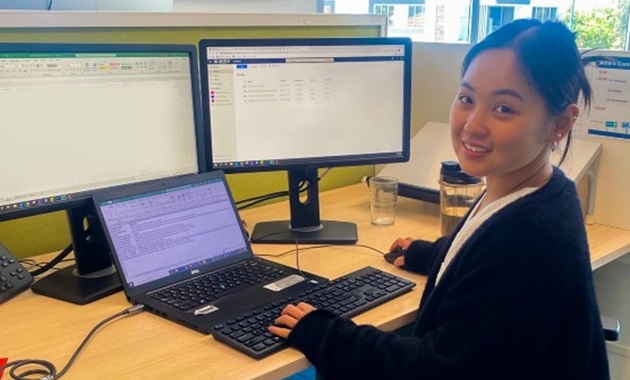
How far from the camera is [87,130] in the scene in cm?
128

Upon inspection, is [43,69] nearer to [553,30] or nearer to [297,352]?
[297,352]

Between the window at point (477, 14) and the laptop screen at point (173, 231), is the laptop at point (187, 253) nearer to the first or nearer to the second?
the laptop screen at point (173, 231)

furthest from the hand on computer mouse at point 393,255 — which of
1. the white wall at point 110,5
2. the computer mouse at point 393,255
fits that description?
the white wall at point 110,5

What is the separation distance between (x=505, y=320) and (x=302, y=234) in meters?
0.71

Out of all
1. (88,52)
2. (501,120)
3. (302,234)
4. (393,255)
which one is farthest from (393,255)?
(88,52)

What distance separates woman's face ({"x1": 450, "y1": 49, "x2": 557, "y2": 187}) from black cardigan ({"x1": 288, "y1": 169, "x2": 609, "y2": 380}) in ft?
0.20

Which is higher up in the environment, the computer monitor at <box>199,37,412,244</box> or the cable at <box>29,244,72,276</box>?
the computer monitor at <box>199,37,412,244</box>

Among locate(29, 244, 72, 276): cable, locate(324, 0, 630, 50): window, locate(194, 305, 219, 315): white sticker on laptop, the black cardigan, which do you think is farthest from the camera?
locate(324, 0, 630, 50): window

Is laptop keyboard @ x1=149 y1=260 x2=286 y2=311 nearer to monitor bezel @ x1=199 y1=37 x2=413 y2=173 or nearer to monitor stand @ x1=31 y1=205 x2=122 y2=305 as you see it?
monitor stand @ x1=31 y1=205 x2=122 y2=305

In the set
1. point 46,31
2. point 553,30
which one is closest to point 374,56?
point 553,30

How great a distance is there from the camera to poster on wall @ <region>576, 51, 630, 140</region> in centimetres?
160

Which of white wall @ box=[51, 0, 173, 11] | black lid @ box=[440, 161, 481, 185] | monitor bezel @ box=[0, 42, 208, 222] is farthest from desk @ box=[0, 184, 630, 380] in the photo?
white wall @ box=[51, 0, 173, 11]

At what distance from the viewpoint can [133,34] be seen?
5.06ft

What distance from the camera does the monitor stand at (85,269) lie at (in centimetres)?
127
